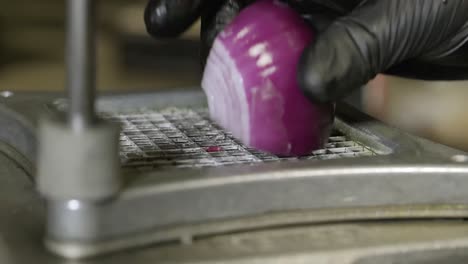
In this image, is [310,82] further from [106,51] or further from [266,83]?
[106,51]

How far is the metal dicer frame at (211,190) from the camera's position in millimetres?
273

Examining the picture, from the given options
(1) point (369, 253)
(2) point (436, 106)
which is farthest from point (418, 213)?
(2) point (436, 106)

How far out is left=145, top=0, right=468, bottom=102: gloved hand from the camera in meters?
0.36

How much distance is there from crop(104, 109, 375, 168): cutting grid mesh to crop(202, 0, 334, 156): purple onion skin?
0.01 meters

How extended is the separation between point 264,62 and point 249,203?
75 mm

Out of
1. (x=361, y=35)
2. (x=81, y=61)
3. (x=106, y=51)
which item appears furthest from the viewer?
(x=106, y=51)

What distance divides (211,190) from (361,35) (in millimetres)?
116

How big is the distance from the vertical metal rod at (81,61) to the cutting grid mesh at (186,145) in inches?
3.5

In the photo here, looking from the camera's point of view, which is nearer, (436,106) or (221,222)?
(221,222)

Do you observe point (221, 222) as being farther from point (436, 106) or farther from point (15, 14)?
point (15, 14)

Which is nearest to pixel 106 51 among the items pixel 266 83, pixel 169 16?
pixel 169 16

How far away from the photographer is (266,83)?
1.19 feet

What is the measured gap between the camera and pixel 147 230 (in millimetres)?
305

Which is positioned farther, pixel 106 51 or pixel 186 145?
pixel 106 51
